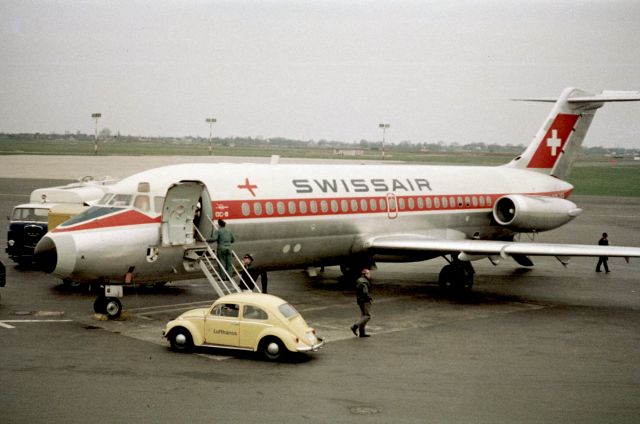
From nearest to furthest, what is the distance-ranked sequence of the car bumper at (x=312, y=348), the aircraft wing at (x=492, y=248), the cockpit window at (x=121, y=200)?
the car bumper at (x=312, y=348)
the cockpit window at (x=121, y=200)
the aircraft wing at (x=492, y=248)

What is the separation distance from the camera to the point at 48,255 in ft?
63.3

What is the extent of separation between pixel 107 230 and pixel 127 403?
7367 mm

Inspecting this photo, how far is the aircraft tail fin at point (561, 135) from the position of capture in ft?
108

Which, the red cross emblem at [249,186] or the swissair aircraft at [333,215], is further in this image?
the red cross emblem at [249,186]

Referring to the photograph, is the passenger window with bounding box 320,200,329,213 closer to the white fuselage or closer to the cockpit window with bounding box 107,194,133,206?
the white fuselage

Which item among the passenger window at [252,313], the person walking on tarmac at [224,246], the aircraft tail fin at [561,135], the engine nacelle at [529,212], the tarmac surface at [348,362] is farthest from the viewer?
the aircraft tail fin at [561,135]

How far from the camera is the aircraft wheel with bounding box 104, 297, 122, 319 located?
20.6 m

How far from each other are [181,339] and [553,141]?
21073mm

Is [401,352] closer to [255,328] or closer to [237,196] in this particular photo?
[255,328]

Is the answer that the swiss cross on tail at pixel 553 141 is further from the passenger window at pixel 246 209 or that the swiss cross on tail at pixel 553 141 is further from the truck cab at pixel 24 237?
the truck cab at pixel 24 237

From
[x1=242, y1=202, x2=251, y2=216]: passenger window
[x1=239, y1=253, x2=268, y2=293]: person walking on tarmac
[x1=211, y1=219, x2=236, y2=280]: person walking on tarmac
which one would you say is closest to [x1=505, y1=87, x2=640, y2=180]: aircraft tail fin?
[x1=239, y1=253, x2=268, y2=293]: person walking on tarmac

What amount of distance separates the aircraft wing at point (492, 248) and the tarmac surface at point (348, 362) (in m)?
1.57

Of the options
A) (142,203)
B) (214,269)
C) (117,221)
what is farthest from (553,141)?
(117,221)

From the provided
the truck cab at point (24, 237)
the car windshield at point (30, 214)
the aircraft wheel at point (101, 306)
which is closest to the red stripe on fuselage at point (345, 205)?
Result: the aircraft wheel at point (101, 306)
